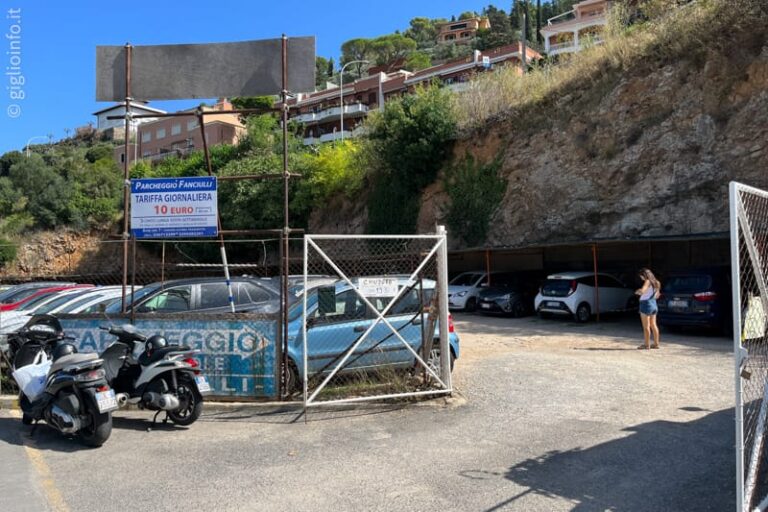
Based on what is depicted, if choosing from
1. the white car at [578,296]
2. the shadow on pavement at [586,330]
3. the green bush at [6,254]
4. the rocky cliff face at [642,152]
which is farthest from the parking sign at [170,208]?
the green bush at [6,254]

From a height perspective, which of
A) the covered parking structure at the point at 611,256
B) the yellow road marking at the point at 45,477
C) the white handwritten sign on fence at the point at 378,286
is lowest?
the yellow road marking at the point at 45,477

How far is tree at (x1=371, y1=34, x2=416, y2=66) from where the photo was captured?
105 metres

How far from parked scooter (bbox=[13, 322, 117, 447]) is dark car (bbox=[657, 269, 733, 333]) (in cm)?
1391

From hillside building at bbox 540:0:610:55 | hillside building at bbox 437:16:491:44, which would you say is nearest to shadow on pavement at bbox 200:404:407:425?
hillside building at bbox 540:0:610:55

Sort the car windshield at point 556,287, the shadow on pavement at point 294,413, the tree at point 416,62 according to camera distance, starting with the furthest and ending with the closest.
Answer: the tree at point 416,62, the car windshield at point 556,287, the shadow on pavement at point 294,413

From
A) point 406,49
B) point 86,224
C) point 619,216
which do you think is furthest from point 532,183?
point 406,49

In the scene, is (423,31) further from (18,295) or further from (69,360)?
(69,360)

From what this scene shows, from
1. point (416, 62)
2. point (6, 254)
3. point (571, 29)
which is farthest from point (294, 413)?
point (416, 62)

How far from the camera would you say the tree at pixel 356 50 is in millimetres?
111125

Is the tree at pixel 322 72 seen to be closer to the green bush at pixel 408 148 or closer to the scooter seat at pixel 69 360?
the green bush at pixel 408 148

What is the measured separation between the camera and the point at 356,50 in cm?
11344

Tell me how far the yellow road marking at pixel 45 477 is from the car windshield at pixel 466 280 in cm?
1873

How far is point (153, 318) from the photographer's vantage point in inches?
320

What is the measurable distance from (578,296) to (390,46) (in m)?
97.1
